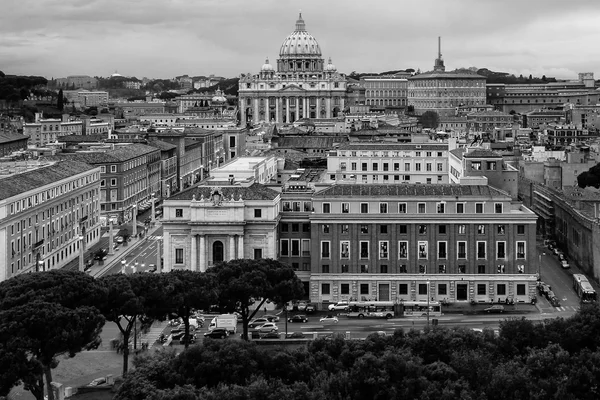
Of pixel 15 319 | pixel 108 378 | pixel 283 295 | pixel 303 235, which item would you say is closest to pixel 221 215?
pixel 303 235

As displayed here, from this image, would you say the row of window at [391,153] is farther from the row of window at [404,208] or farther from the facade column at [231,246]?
the facade column at [231,246]

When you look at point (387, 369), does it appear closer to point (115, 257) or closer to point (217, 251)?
point (217, 251)

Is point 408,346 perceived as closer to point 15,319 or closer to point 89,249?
point 15,319

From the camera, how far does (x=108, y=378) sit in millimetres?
41438

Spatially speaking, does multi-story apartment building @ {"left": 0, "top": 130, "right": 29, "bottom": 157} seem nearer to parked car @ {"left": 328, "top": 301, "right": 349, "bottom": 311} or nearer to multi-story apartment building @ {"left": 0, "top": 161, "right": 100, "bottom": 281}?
multi-story apartment building @ {"left": 0, "top": 161, "right": 100, "bottom": 281}

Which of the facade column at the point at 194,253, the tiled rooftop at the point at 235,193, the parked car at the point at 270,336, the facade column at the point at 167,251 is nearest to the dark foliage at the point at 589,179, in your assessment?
the tiled rooftop at the point at 235,193

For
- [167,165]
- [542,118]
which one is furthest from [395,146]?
[542,118]

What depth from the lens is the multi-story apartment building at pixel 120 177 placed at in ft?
287

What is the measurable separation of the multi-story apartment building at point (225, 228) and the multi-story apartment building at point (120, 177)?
1149 inches

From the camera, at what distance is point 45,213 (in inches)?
2537

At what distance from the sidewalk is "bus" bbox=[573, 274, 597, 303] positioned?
85.2 feet

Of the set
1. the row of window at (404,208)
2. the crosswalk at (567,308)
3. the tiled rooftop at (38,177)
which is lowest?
the crosswalk at (567,308)

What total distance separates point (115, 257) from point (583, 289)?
96.6 feet

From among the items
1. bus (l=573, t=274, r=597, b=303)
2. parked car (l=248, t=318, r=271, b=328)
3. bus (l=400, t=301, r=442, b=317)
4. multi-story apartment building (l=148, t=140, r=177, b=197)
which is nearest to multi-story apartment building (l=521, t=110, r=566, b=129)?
multi-story apartment building (l=148, t=140, r=177, b=197)
